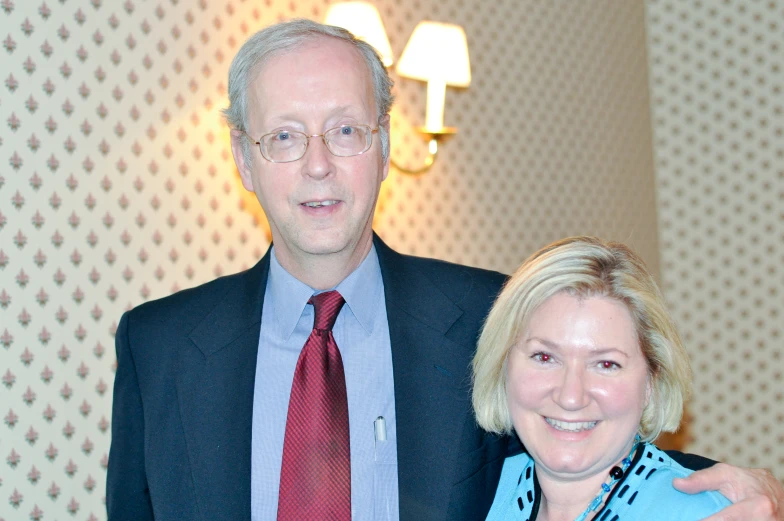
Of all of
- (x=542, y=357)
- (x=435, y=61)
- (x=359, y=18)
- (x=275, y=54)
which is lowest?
(x=542, y=357)

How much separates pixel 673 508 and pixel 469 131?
3255 mm

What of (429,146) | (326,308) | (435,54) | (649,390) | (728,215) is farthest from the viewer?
(728,215)

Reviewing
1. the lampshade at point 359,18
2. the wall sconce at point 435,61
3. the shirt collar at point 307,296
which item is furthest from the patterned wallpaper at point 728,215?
the shirt collar at point 307,296

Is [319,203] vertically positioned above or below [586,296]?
above

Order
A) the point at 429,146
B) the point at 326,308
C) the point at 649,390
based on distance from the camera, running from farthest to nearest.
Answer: the point at 429,146 < the point at 326,308 < the point at 649,390

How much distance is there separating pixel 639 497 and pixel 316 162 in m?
0.82

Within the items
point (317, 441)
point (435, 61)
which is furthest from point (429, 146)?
point (317, 441)

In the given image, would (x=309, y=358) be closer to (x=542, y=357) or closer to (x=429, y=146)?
(x=542, y=357)

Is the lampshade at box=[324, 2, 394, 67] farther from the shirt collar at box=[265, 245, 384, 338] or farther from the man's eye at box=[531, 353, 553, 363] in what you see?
the man's eye at box=[531, 353, 553, 363]

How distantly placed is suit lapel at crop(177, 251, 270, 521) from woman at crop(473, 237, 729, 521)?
1.46 ft

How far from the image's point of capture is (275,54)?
5.96 ft

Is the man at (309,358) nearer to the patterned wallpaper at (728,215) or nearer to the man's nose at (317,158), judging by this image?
the man's nose at (317,158)

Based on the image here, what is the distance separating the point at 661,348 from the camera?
1.62m

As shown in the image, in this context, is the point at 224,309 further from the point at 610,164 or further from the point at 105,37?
the point at 610,164
